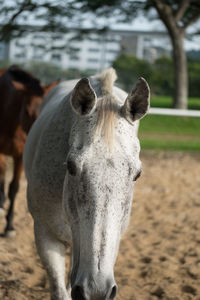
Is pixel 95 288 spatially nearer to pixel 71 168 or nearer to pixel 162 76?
pixel 71 168

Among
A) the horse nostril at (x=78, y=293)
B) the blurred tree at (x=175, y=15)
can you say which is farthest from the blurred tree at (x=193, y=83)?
the horse nostril at (x=78, y=293)

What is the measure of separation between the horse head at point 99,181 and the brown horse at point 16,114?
3.20 metres

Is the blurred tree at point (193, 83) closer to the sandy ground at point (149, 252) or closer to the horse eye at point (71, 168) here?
the sandy ground at point (149, 252)

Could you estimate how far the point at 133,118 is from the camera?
229 cm

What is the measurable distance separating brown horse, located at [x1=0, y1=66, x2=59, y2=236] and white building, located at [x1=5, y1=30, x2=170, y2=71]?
1227cm

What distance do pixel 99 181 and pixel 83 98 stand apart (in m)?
0.52

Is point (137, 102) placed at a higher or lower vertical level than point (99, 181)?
higher

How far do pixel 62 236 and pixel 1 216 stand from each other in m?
3.15

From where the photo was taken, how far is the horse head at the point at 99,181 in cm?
188

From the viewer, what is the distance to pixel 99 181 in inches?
78.4

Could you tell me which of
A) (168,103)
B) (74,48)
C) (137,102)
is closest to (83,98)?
→ (137,102)

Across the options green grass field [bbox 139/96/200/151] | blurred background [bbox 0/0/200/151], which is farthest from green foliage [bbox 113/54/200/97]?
green grass field [bbox 139/96/200/151]

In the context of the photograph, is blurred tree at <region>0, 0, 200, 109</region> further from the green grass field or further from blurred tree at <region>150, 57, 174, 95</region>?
blurred tree at <region>150, 57, 174, 95</region>

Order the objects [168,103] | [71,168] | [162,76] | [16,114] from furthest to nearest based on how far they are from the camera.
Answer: [162,76]
[168,103]
[16,114]
[71,168]
